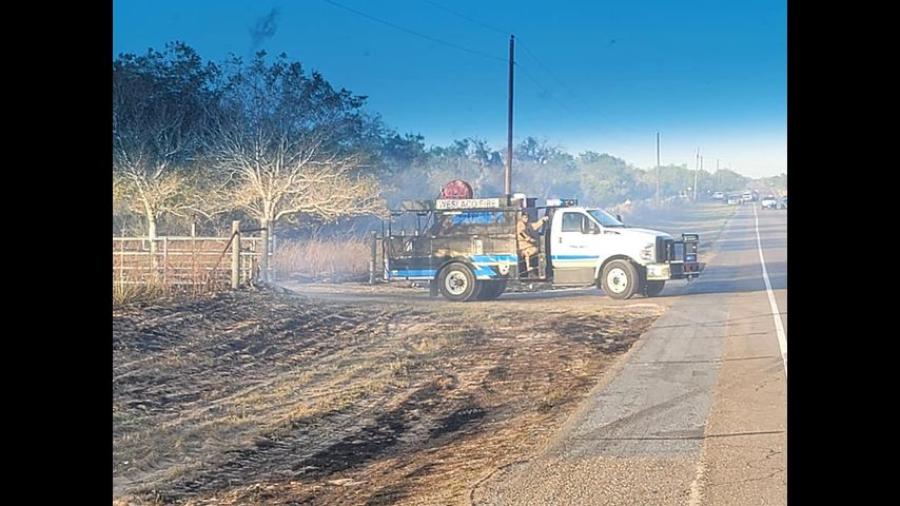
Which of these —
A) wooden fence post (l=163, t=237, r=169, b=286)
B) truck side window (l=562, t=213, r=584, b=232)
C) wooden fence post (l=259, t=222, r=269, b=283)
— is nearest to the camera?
wooden fence post (l=163, t=237, r=169, b=286)

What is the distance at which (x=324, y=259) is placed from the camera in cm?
658

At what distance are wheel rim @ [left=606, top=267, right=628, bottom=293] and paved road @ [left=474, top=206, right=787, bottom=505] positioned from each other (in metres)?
1.00

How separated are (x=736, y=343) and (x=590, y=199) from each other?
5.97 feet

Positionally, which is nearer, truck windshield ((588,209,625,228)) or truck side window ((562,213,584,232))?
truck windshield ((588,209,625,228))

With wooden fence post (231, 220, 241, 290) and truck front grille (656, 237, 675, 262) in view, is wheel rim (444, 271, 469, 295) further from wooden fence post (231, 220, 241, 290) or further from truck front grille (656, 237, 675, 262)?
wooden fence post (231, 220, 241, 290)

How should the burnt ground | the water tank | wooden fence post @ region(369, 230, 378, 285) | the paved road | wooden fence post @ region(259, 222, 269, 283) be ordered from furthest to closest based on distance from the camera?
wooden fence post @ region(369, 230, 378, 285)
the water tank
wooden fence post @ region(259, 222, 269, 283)
the burnt ground
the paved road

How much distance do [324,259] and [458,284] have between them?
4.09 ft

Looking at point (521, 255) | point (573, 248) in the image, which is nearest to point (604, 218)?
point (573, 248)

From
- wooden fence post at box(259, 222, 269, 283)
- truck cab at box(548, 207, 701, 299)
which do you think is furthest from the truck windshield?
wooden fence post at box(259, 222, 269, 283)

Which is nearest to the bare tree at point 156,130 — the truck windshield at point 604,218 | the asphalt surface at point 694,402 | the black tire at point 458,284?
the asphalt surface at point 694,402

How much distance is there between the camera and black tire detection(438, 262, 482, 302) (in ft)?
23.6

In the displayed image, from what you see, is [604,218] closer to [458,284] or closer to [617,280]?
[617,280]
